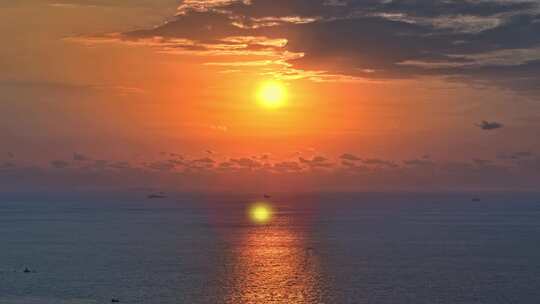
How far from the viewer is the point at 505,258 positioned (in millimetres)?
170750

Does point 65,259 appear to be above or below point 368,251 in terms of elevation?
above

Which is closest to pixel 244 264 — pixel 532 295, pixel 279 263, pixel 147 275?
pixel 279 263

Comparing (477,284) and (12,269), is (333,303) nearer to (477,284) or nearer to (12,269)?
(477,284)

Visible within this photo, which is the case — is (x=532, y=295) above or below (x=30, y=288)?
below

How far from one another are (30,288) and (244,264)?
5211 centimetres

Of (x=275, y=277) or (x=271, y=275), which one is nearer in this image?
(x=275, y=277)

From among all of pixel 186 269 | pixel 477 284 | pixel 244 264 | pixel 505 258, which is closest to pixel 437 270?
pixel 477 284

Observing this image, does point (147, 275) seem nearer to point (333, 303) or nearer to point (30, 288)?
point (30, 288)

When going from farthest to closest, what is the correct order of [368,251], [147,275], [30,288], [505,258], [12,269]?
[368,251] → [505,258] → [12,269] → [147,275] → [30,288]

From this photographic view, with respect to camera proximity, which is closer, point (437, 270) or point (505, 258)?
point (437, 270)

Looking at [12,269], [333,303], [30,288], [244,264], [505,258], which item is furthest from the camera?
[505,258]

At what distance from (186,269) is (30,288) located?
119 ft

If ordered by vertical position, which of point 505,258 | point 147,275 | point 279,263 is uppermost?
point 147,275

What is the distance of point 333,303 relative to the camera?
109938 millimetres
